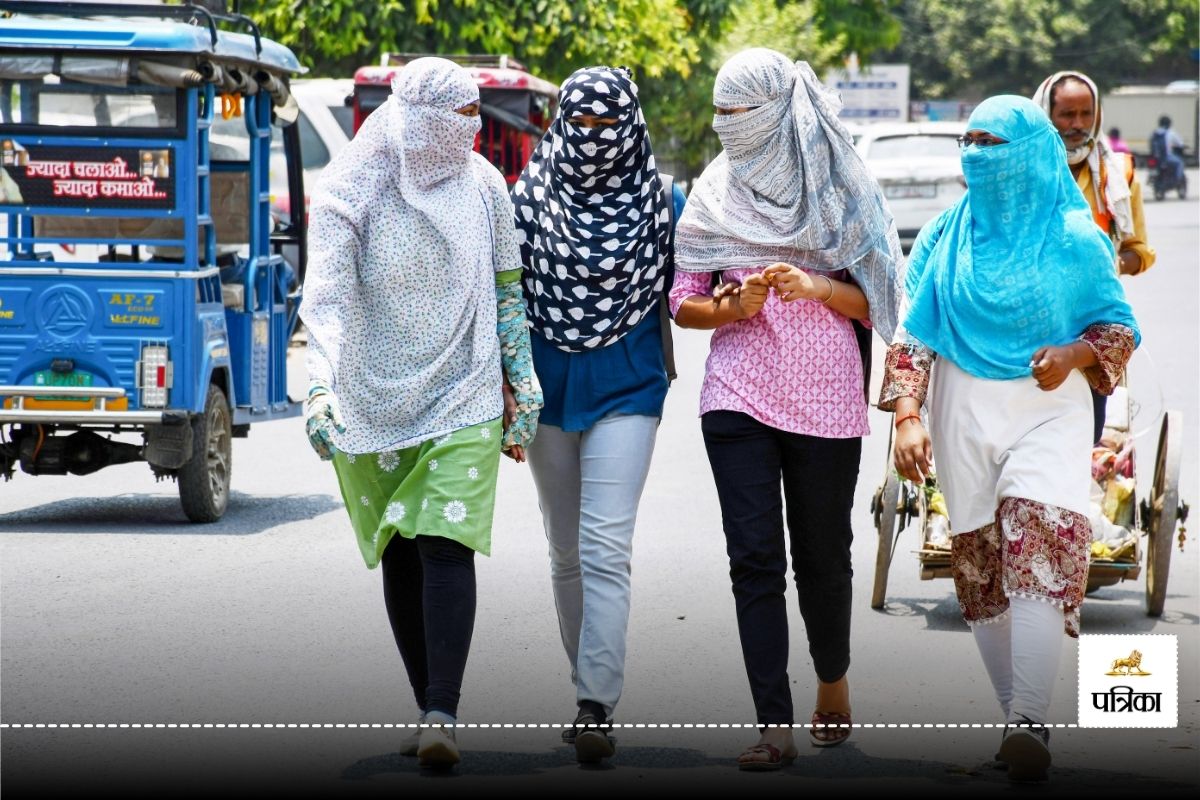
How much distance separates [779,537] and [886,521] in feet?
6.26

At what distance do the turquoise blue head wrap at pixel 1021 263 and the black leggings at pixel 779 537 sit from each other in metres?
0.44

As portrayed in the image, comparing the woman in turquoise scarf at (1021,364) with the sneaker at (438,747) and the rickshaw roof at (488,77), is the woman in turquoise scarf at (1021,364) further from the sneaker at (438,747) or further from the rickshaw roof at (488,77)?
the rickshaw roof at (488,77)

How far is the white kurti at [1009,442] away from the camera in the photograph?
4.76m

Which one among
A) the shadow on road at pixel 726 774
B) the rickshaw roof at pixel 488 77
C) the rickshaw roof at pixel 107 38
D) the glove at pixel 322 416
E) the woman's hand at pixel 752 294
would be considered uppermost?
the rickshaw roof at pixel 488 77

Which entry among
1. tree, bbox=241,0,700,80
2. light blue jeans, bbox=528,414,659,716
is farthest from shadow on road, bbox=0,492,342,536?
tree, bbox=241,0,700,80

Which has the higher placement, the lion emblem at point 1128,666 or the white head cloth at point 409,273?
the white head cloth at point 409,273

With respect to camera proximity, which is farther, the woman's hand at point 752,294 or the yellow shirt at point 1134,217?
the yellow shirt at point 1134,217

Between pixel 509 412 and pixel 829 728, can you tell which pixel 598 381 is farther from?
pixel 829 728

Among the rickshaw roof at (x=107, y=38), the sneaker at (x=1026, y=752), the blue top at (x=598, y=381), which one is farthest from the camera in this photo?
the rickshaw roof at (x=107, y=38)

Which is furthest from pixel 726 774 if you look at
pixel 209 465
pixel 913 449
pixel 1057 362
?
pixel 209 465

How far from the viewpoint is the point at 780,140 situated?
4.88 meters

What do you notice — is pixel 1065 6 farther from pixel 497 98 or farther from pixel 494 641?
pixel 494 641

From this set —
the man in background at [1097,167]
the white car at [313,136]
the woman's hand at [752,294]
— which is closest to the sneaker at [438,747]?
the woman's hand at [752,294]

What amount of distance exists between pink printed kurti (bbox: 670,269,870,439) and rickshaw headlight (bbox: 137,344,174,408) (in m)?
3.87
